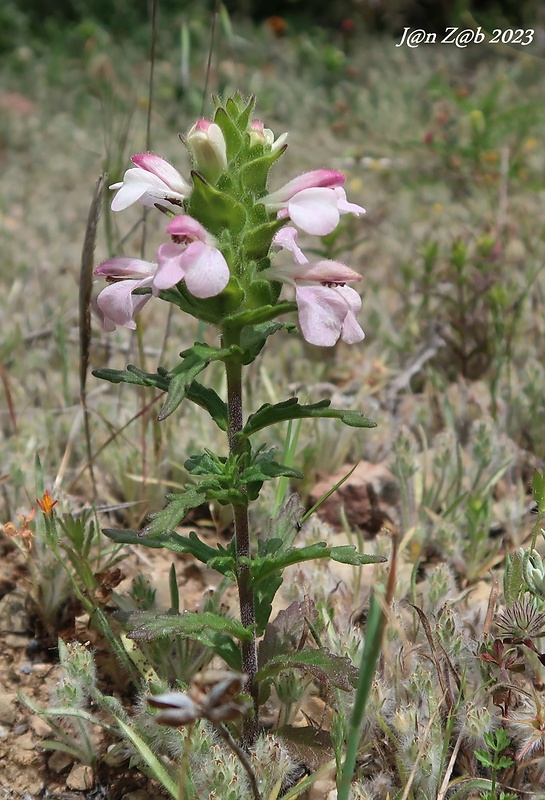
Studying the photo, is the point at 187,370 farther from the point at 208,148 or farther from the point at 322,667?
the point at 322,667

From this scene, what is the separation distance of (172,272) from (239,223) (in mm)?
210

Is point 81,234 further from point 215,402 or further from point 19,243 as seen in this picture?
point 215,402

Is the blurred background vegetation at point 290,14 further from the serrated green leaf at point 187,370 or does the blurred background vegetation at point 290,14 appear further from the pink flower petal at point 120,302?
the serrated green leaf at point 187,370

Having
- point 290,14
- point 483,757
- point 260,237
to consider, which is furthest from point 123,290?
point 290,14

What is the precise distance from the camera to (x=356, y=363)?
3.33m

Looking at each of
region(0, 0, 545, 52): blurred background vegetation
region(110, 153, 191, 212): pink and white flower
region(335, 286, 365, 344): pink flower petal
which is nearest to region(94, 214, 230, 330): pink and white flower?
region(110, 153, 191, 212): pink and white flower

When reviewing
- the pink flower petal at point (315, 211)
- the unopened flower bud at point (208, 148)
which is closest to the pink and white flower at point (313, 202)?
the pink flower petal at point (315, 211)

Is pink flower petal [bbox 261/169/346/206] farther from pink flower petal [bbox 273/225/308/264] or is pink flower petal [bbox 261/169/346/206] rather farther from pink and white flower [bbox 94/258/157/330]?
pink and white flower [bbox 94/258/157/330]

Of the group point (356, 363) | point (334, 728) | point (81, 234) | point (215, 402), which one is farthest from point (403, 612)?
point (81, 234)

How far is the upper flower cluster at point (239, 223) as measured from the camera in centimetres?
131

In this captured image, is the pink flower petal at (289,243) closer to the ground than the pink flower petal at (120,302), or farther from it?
farther from it

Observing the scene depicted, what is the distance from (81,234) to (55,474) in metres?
2.78

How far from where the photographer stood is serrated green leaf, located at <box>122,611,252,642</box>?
4.54ft

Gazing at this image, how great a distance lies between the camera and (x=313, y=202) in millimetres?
1327
